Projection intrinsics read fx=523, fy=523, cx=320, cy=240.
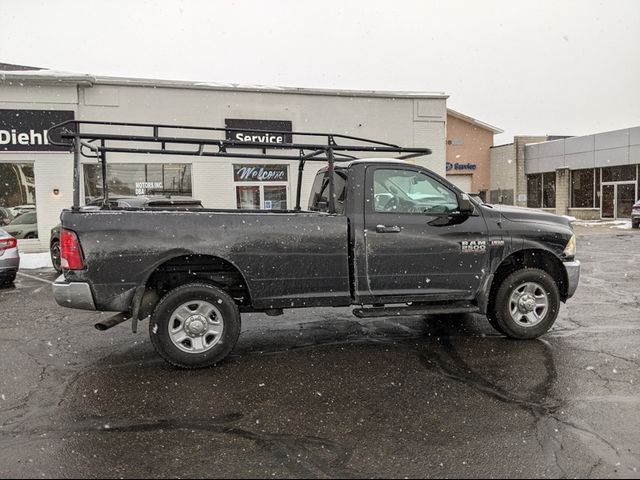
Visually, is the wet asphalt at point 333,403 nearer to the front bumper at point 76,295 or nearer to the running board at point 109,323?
the running board at point 109,323

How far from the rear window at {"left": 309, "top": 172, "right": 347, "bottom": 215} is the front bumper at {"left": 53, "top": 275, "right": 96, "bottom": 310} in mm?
2520

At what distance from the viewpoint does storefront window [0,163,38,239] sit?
17.0 metres

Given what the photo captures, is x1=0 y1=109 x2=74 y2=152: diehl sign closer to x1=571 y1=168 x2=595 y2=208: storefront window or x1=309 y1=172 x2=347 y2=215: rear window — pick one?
x1=309 y1=172 x2=347 y2=215: rear window

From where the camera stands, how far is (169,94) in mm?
17969

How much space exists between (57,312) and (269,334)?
11.4 ft

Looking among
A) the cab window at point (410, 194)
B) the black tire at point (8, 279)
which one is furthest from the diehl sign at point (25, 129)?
the cab window at point (410, 194)

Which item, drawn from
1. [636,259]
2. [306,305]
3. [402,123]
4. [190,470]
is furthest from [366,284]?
[402,123]

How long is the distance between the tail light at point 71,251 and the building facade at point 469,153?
119 ft

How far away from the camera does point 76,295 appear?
4.72 m

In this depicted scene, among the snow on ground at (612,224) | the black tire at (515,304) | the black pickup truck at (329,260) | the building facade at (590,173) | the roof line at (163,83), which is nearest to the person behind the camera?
the black pickup truck at (329,260)

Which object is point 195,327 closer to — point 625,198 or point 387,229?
point 387,229

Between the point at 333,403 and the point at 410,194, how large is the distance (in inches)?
96.6

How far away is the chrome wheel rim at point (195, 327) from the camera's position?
4.86 meters

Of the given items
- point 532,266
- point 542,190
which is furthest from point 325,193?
point 542,190
